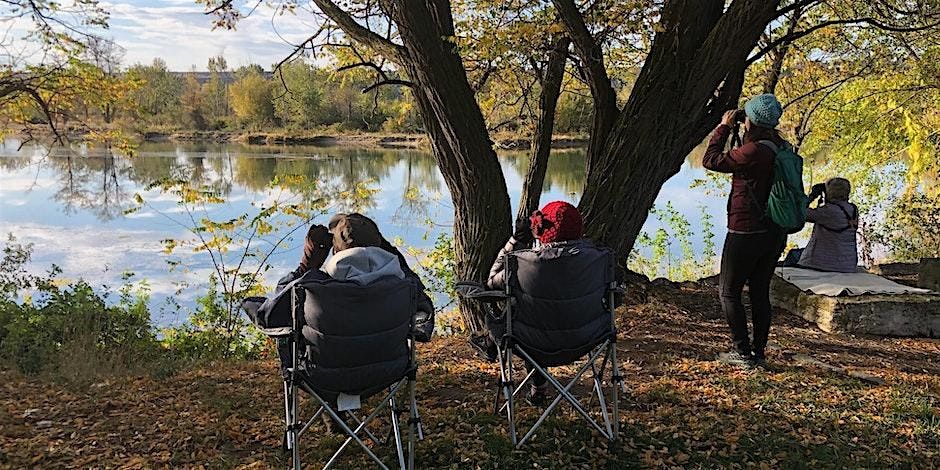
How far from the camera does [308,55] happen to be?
16.6 ft

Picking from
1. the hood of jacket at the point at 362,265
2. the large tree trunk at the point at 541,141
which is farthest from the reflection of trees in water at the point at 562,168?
the hood of jacket at the point at 362,265

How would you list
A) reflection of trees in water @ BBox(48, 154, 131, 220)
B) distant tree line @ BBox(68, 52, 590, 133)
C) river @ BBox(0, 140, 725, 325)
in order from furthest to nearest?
distant tree line @ BBox(68, 52, 590, 133) < reflection of trees in water @ BBox(48, 154, 131, 220) < river @ BBox(0, 140, 725, 325)

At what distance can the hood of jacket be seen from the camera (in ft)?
8.48

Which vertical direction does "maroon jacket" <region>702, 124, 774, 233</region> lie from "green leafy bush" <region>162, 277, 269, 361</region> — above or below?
above

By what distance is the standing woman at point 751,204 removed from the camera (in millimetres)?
3492

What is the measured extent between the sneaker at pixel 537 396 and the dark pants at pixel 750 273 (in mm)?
1150

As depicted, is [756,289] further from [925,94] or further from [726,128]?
[925,94]

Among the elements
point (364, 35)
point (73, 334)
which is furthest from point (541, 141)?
point (73, 334)

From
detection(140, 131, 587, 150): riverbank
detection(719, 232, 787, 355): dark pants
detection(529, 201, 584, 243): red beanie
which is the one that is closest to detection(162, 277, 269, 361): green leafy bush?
detection(529, 201, 584, 243): red beanie

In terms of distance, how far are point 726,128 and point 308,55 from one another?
2.93m

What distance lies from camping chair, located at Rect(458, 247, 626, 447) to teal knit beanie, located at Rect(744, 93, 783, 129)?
3.79 feet

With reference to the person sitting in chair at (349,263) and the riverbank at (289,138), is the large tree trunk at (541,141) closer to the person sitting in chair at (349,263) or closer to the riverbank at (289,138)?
the person sitting in chair at (349,263)

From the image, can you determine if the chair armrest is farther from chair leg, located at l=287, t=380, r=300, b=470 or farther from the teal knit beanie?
the teal knit beanie

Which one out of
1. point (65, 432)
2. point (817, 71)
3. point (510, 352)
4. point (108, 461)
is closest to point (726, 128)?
point (510, 352)
